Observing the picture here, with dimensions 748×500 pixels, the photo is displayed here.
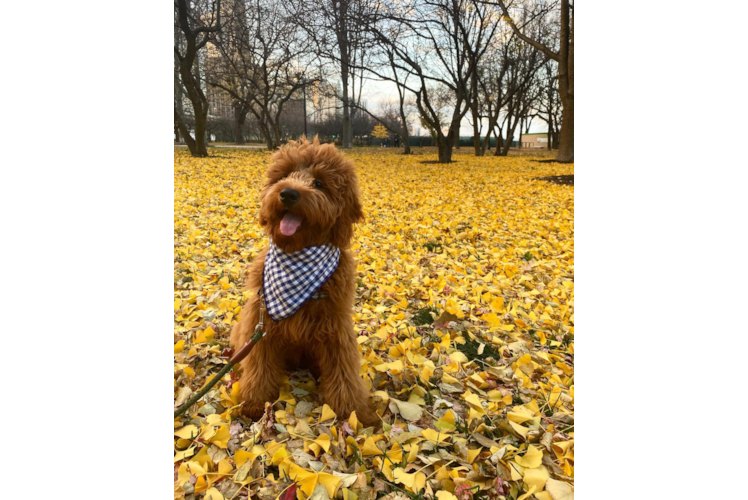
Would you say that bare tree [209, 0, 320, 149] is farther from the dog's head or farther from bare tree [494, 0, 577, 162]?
the dog's head

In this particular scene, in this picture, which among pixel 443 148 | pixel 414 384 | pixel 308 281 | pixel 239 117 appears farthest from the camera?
pixel 239 117

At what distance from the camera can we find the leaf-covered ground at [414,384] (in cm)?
191

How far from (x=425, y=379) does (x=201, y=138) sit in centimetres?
1806

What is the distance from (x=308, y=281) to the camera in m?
2.21

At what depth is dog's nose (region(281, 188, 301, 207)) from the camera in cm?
204

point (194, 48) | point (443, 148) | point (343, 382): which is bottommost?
point (343, 382)

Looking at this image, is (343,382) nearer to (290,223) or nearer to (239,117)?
(290,223)

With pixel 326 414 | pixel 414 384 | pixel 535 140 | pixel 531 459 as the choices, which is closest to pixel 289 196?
pixel 326 414

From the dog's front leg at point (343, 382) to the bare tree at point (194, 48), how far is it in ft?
55.3

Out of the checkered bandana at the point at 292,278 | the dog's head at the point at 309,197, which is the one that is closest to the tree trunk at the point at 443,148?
the dog's head at the point at 309,197

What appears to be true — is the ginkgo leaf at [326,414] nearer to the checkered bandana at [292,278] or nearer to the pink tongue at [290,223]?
the checkered bandana at [292,278]

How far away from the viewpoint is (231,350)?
9.25 feet

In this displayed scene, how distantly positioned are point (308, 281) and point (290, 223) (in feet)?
1.17
